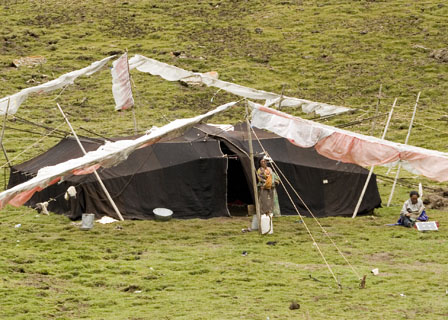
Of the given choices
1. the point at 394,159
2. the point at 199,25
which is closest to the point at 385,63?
the point at 199,25

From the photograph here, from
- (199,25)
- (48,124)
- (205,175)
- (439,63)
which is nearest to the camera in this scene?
(205,175)

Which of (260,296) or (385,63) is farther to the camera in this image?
(385,63)

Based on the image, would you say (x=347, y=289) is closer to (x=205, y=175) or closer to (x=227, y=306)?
(x=227, y=306)

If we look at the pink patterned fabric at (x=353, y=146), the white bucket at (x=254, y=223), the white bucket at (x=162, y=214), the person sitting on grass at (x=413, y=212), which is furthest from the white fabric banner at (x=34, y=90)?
the person sitting on grass at (x=413, y=212)

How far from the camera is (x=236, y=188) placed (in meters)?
20.7

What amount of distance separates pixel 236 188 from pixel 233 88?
2.63 m

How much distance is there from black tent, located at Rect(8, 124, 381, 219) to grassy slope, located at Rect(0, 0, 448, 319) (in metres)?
0.82

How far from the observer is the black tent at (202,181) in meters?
19.0

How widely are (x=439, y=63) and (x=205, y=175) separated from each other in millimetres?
26800

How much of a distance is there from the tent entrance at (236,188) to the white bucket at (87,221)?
4.21 metres

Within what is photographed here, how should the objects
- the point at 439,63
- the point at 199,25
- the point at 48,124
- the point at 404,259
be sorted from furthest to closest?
the point at 199,25 → the point at 439,63 → the point at 48,124 → the point at 404,259

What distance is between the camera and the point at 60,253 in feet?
49.2

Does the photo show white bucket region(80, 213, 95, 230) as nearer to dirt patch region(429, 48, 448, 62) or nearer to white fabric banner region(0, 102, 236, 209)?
white fabric banner region(0, 102, 236, 209)

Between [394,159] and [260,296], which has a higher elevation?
[394,159]
